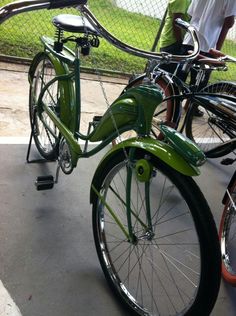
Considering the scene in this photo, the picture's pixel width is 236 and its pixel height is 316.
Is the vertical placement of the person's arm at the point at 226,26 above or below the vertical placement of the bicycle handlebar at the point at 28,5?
below

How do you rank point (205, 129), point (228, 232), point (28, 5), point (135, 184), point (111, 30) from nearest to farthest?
1. point (28, 5)
2. point (135, 184)
3. point (228, 232)
4. point (205, 129)
5. point (111, 30)

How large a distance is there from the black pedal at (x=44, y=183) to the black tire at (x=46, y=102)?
208 millimetres

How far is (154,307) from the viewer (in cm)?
180

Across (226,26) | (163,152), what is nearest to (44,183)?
(163,152)

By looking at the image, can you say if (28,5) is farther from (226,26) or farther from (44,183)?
(226,26)

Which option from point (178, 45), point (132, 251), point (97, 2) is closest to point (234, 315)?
point (132, 251)

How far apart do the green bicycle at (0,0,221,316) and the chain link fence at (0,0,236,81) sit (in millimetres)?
2304

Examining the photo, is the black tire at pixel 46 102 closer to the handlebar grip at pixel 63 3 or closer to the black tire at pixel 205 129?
the handlebar grip at pixel 63 3

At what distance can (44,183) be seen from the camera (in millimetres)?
2375

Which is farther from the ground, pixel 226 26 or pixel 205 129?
pixel 226 26

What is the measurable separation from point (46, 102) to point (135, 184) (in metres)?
0.90

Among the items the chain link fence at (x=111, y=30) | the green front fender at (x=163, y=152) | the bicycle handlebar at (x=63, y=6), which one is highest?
the bicycle handlebar at (x=63, y=6)

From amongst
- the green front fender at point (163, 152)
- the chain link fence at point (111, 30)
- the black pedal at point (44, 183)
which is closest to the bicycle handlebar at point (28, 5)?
the green front fender at point (163, 152)

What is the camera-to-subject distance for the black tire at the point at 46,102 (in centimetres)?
251
